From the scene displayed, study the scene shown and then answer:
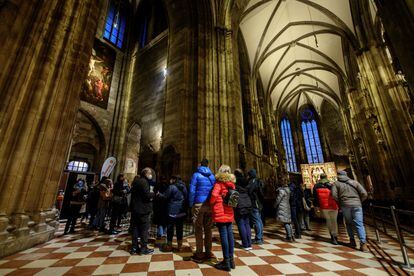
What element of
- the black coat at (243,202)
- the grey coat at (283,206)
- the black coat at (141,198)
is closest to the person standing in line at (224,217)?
the black coat at (243,202)

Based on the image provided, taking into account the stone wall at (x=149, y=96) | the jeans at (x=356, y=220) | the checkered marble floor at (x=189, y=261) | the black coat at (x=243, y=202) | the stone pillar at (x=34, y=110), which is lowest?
the checkered marble floor at (x=189, y=261)

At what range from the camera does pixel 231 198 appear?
2463mm

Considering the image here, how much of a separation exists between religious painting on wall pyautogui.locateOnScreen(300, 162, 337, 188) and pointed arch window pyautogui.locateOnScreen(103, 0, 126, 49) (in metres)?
23.4

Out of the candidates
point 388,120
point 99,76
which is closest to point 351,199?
point 388,120

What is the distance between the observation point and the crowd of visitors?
2568 mm

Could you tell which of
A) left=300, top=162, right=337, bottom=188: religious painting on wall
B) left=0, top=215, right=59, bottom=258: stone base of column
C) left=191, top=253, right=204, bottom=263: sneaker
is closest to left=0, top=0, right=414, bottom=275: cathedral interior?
left=0, top=215, right=59, bottom=258: stone base of column

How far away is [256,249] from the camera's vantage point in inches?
134

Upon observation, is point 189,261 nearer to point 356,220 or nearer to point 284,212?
point 284,212

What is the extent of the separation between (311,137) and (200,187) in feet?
110

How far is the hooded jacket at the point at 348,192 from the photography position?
3557 millimetres

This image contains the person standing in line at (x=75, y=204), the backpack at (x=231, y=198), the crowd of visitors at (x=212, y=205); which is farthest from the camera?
the person standing in line at (x=75, y=204)

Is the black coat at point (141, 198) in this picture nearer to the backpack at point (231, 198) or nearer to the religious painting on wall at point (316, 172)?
the backpack at point (231, 198)

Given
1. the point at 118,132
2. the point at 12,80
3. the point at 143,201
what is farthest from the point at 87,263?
the point at 118,132

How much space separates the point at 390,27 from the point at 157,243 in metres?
5.58
